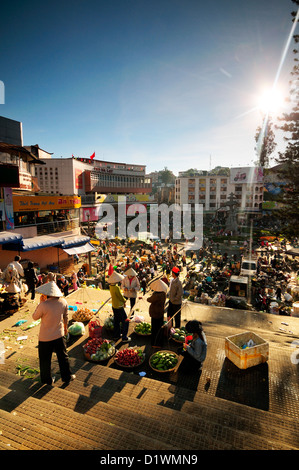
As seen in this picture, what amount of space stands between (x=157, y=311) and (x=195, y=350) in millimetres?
1369

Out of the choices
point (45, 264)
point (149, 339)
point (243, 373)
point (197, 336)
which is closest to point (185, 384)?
point (197, 336)

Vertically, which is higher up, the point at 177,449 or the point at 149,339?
the point at 177,449

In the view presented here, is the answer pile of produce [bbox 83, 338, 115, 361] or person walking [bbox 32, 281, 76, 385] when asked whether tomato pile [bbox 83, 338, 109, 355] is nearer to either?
pile of produce [bbox 83, 338, 115, 361]

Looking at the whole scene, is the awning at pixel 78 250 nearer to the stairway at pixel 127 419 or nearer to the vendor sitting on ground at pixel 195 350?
the stairway at pixel 127 419

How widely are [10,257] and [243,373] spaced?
13851 mm

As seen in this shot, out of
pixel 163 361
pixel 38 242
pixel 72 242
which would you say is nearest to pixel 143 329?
pixel 163 361

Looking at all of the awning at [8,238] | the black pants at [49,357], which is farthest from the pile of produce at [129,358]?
the awning at [8,238]

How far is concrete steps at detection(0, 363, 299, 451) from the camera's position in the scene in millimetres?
2760

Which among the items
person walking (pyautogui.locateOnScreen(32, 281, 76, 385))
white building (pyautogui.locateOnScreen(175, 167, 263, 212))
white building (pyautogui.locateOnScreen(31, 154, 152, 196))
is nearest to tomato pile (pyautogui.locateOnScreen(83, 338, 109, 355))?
person walking (pyautogui.locateOnScreen(32, 281, 76, 385))

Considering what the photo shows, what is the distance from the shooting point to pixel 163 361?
5090mm

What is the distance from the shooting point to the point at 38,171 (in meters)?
42.4

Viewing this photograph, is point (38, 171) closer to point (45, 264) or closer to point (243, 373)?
point (45, 264)

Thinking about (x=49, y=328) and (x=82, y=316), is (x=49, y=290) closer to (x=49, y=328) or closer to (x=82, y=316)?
(x=49, y=328)
